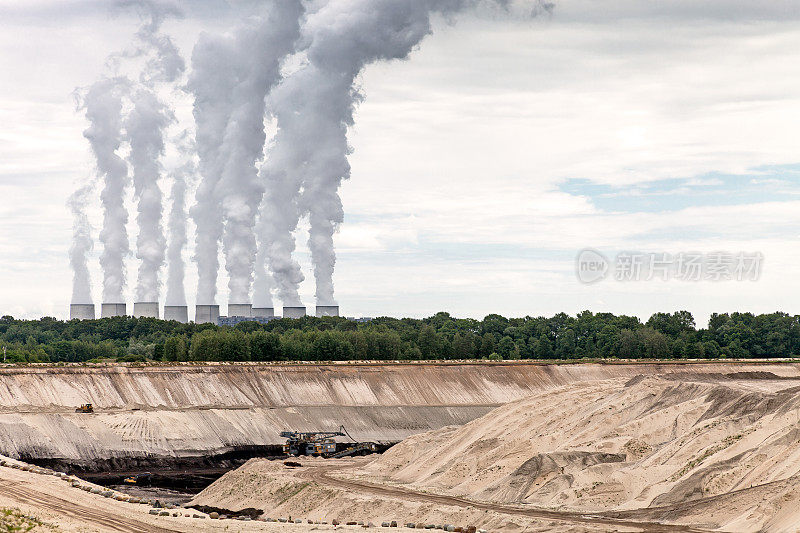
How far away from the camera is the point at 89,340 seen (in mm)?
197125

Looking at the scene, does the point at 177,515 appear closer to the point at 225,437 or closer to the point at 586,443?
the point at 586,443

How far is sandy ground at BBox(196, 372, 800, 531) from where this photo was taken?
2451 inches

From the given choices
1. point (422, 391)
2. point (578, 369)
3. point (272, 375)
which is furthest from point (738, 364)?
point (272, 375)

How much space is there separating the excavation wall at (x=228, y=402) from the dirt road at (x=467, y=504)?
2801 cm

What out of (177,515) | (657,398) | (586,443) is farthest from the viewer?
(657,398)

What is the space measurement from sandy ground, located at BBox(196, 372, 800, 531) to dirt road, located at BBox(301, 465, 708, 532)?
13 cm

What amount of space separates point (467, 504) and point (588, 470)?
7696mm

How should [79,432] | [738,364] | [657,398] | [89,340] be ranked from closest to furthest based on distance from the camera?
1. [657,398]
2. [79,432]
3. [738,364]
4. [89,340]

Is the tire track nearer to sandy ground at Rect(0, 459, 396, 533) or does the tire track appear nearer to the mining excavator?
sandy ground at Rect(0, 459, 396, 533)

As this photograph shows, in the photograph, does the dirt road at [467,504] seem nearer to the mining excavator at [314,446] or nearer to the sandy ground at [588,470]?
the sandy ground at [588,470]

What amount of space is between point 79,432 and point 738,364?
105549mm

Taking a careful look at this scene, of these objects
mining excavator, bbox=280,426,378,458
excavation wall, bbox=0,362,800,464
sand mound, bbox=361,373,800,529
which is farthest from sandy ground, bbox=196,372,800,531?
excavation wall, bbox=0,362,800,464

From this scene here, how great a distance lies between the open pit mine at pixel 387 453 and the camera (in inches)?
2431

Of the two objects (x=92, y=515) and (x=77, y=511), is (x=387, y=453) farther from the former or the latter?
(x=92, y=515)
